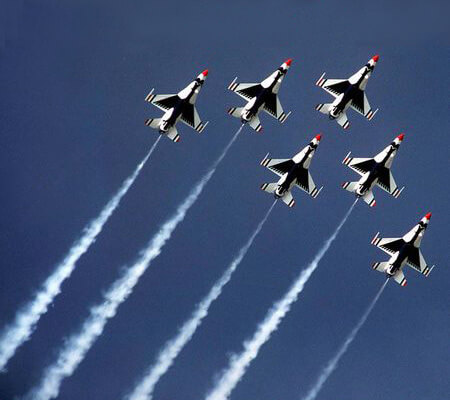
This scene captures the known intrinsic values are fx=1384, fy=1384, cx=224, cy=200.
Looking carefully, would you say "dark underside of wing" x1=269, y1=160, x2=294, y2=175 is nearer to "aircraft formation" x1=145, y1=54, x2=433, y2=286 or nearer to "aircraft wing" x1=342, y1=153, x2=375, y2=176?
"aircraft formation" x1=145, y1=54, x2=433, y2=286

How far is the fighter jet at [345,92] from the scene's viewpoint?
152 m

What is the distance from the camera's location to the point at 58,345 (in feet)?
496

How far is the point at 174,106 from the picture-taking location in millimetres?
149000

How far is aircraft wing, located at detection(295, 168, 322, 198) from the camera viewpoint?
5960 inches

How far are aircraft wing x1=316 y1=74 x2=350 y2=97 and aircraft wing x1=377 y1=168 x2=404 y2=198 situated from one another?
9933 mm

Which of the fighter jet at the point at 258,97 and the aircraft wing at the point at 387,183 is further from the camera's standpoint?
the aircraft wing at the point at 387,183

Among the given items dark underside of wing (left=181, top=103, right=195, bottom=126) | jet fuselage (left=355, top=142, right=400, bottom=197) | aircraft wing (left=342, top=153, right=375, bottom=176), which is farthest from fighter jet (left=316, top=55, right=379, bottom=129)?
dark underside of wing (left=181, top=103, right=195, bottom=126)

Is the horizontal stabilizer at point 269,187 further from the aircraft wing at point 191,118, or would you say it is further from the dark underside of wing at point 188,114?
the dark underside of wing at point 188,114

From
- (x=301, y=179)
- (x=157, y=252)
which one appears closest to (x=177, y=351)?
(x=157, y=252)

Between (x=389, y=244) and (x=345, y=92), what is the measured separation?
17.4m

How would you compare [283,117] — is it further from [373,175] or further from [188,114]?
[373,175]

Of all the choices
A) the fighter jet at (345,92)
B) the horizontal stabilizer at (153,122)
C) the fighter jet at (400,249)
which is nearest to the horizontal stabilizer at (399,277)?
the fighter jet at (400,249)

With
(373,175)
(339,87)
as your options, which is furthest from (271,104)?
(373,175)

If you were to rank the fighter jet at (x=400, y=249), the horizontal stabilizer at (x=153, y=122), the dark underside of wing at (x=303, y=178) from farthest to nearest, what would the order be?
the dark underside of wing at (x=303, y=178) → the fighter jet at (x=400, y=249) → the horizontal stabilizer at (x=153, y=122)
